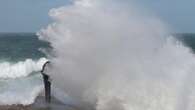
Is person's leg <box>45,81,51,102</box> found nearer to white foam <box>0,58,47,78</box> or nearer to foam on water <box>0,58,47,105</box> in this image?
foam on water <box>0,58,47,105</box>

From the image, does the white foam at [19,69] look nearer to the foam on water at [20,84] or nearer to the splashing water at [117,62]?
the foam on water at [20,84]

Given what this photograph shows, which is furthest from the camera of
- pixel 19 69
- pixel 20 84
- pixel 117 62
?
pixel 19 69

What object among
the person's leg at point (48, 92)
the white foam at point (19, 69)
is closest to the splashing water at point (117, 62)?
the person's leg at point (48, 92)

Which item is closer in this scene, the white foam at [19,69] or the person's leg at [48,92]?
the person's leg at [48,92]

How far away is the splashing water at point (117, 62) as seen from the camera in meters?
17.8

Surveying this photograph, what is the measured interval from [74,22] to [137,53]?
2.96m

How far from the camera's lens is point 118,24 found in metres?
20.8

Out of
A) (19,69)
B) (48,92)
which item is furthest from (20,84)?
(19,69)

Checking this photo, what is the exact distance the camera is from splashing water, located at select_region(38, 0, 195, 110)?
58.4 ft

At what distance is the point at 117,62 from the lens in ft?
64.7

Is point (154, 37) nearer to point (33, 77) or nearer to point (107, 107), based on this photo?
point (107, 107)

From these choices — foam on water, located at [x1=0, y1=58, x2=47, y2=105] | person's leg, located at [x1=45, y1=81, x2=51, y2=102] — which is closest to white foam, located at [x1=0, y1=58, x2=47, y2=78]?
foam on water, located at [x1=0, y1=58, x2=47, y2=105]

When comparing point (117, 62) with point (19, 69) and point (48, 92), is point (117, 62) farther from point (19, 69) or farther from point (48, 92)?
point (19, 69)

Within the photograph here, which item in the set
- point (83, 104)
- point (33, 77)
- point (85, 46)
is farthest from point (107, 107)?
point (33, 77)
